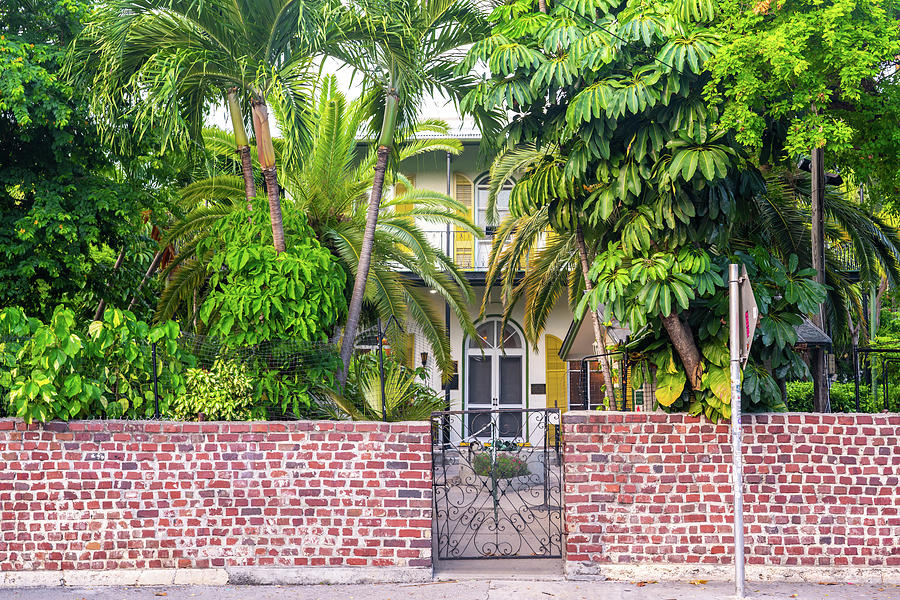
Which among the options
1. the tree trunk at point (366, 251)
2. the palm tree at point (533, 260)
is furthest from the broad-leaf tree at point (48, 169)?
the palm tree at point (533, 260)

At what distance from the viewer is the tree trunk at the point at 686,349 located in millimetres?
7629

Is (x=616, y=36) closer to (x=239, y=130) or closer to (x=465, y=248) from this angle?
(x=239, y=130)

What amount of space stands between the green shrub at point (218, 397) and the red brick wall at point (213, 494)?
0.27 metres

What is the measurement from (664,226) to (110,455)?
18.5 feet

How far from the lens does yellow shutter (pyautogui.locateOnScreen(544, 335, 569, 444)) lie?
18.5m

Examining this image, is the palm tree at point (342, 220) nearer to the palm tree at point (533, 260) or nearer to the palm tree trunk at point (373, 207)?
the palm tree at point (533, 260)

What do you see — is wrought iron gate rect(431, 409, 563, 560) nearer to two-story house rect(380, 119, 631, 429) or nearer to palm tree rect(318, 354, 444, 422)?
palm tree rect(318, 354, 444, 422)

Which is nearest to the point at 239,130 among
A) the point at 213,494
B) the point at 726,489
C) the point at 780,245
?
the point at 213,494

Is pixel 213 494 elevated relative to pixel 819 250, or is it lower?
lower

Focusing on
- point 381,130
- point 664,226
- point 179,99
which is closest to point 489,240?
point 381,130

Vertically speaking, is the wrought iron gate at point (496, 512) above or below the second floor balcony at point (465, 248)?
below

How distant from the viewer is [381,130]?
10.0m

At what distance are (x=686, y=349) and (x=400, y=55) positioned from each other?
4.37m

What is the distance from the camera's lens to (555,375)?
61.0 feet
